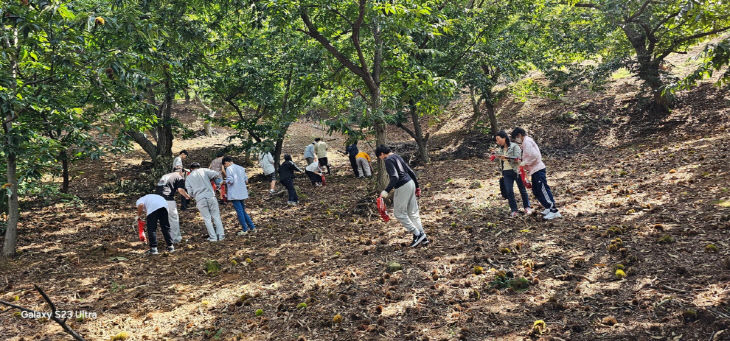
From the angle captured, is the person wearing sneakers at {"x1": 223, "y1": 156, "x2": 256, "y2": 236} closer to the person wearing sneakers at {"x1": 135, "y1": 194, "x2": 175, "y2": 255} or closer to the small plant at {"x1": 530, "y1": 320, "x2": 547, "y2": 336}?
the person wearing sneakers at {"x1": 135, "y1": 194, "x2": 175, "y2": 255}

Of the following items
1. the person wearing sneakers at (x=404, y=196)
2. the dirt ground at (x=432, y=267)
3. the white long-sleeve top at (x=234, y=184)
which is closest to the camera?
the dirt ground at (x=432, y=267)

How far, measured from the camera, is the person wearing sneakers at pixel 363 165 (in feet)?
50.0

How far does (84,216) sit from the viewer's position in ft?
38.8

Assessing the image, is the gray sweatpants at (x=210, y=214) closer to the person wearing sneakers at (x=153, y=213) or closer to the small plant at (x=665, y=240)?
the person wearing sneakers at (x=153, y=213)

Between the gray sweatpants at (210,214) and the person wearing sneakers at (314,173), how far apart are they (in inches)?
207

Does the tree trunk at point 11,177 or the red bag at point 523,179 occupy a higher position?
the tree trunk at point 11,177

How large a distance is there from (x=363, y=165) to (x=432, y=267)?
9.35m

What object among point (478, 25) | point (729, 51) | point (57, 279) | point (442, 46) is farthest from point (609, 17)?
point (57, 279)

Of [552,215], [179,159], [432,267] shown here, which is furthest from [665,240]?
[179,159]

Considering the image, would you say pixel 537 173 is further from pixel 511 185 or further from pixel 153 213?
pixel 153 213

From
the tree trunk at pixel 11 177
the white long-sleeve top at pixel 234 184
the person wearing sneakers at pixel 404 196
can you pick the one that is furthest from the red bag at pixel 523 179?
the tree trunk at pixel 11 177

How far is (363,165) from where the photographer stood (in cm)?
1537

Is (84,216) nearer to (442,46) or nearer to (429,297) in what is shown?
(429,297)

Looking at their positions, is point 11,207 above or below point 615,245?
above
